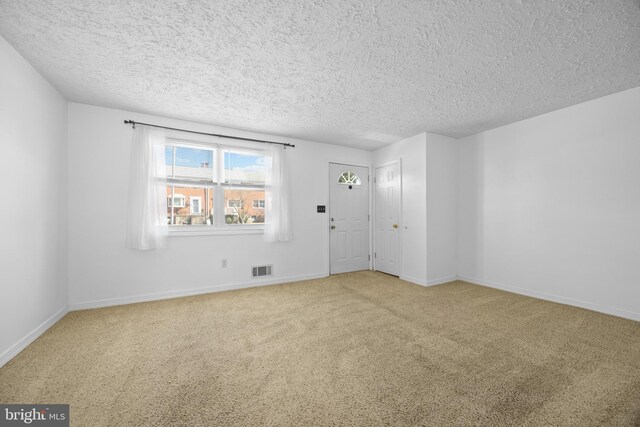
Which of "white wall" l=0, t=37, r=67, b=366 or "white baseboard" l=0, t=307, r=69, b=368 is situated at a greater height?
"white wall" l=0, t=37, r=67, b=366

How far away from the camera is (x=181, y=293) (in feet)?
12.1

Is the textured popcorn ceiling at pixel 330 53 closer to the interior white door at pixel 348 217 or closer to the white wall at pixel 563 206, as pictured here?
the white wall at pixel 563 206

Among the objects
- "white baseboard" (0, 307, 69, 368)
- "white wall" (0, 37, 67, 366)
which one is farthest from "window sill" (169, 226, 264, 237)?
"white baseboard" (0, 307, 69, 368)

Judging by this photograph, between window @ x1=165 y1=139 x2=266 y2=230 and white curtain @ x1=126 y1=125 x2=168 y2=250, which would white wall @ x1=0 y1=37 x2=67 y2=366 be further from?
window @ x1=165 y1=139 x2=266 y2=230

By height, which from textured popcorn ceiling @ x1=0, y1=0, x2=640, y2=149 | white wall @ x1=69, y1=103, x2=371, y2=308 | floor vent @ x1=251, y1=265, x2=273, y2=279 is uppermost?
textured popcorn ceiling @ x1=0, y1=0, x2=640, y2=149

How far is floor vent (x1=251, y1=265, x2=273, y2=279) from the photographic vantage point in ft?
13.9

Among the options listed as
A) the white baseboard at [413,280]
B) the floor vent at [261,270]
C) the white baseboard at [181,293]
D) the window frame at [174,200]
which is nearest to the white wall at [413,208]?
the white baseboard at [413,280]

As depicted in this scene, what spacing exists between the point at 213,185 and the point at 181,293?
5.63 feet

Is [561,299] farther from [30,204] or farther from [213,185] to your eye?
[30,204]

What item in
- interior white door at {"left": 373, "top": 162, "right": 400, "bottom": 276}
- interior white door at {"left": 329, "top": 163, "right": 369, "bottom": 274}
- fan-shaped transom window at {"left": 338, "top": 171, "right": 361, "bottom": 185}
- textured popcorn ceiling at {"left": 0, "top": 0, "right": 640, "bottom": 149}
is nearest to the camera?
textured popcorn ceiling at {"left": 0, "top": 0, "right": 640, "bottom": 149}

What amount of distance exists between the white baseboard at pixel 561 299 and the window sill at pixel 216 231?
392cm

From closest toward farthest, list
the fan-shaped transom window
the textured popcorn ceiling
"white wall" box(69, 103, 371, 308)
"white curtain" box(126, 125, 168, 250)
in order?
the textured popcorn ceiling, "white wall" box(69, 103, 371, 308), "white curtain" box(126, 125, 168, 250), the fan-shaped transom window

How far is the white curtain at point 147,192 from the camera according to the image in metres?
3.35

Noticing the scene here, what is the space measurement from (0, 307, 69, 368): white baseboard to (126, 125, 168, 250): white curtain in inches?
40.2
